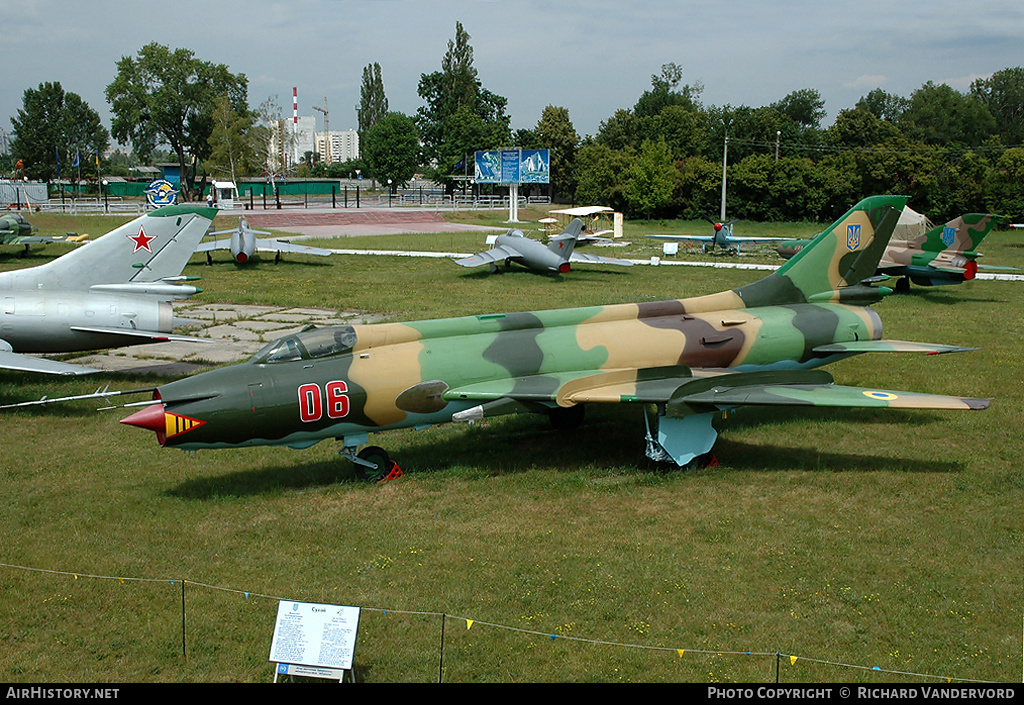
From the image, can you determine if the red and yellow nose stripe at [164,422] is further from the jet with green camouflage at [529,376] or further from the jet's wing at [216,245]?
the jet's wing at [216,245]

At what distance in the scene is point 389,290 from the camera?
105ft

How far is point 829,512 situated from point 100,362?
1821cm

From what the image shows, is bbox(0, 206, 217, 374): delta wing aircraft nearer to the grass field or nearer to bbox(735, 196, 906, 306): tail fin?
the grass field

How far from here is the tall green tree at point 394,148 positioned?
108 meters

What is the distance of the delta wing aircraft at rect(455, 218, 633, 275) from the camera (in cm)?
3588

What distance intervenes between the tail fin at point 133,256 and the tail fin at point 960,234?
86.7ft

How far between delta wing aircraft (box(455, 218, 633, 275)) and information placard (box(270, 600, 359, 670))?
29.8 metres

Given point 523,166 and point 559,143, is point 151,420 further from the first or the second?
point 559,143

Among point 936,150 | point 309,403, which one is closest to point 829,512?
point 309,403

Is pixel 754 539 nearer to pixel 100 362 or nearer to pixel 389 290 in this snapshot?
pixel 100 362

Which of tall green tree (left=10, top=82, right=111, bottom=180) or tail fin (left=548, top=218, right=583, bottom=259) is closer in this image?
tail fin (left=548, top=218, right=583, bottom=259)

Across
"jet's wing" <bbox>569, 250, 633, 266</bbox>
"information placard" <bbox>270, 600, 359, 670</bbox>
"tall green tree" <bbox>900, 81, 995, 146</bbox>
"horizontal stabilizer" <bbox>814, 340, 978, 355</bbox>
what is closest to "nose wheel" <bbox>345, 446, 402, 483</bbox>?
"information placard" <bbox>270, 600, 359, 670</bbox>

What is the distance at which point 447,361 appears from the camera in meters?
12.6

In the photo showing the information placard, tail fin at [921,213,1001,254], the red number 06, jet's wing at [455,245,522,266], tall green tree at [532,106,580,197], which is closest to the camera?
the information placard
